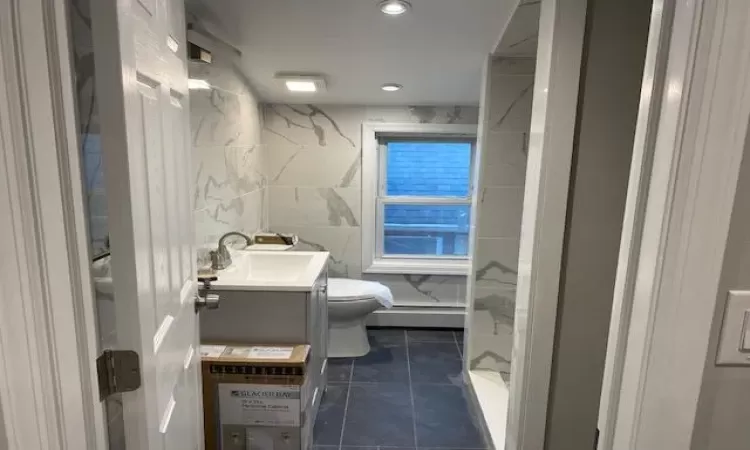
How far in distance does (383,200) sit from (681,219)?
3116 mm

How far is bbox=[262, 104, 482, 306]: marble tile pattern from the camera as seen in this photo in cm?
345

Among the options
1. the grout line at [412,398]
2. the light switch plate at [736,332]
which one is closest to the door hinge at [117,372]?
the light switch plate at [736,332]

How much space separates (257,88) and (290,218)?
1040 mm

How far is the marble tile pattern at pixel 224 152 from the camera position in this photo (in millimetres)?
2082

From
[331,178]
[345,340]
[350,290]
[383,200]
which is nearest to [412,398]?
[345,340]

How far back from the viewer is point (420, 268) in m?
3.65

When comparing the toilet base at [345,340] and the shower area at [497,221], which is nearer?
the shower area at [497,221]

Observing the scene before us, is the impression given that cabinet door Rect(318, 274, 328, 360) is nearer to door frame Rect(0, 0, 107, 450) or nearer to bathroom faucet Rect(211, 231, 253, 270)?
bathroom faucet Rect(211, 231, 253, 270)

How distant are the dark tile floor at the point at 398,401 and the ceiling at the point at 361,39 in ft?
6.03

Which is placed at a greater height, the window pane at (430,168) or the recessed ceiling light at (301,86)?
the recessed ceiling light at (301,86)

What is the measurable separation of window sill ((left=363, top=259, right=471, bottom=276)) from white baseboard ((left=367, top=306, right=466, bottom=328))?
11.9 inches

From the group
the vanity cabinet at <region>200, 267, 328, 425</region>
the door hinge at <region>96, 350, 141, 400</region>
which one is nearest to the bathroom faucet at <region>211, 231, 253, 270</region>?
the vanity cabinet at <region>200, 267, 328, 425</region>

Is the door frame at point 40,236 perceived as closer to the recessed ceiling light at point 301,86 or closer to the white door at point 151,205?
the white door at point 151,205

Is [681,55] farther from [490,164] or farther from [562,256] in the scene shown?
[490,164]
